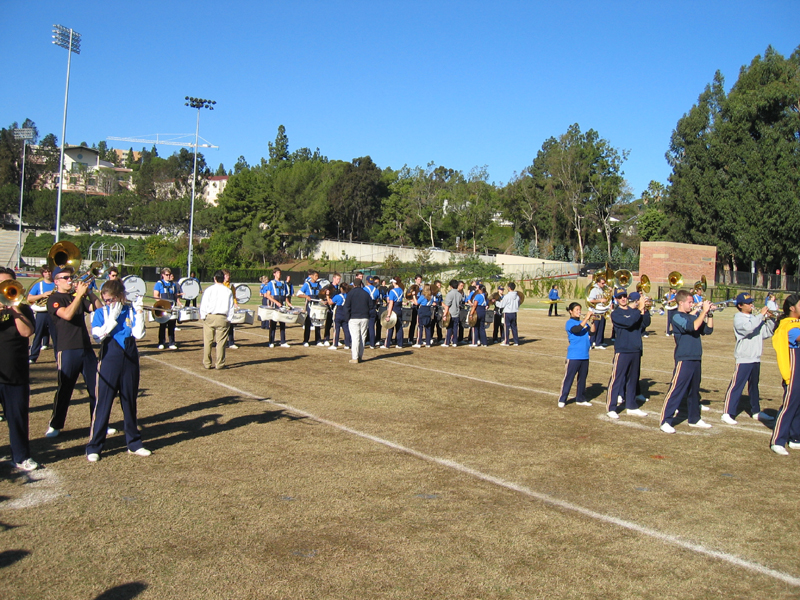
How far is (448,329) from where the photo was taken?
18031mm

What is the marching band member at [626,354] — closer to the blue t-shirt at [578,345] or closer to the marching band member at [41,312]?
the blue t-shirt at [578,345]

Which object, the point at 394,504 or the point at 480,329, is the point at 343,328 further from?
the point at 394,504

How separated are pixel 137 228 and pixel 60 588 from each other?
360 ft

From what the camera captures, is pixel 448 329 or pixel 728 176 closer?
pixel 448 329

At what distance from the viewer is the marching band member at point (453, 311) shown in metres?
17.7

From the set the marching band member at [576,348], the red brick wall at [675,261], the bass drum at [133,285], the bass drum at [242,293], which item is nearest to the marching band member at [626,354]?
the marching band member at [576,348]

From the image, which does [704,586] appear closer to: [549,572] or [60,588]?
[549,572]

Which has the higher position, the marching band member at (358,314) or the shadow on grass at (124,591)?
the marching band member at (358,314)

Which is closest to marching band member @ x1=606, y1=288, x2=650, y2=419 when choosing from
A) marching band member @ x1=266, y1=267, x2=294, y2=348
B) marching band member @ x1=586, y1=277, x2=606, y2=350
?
marching band member @ x1=586, y1=277, x2=606, y2=350

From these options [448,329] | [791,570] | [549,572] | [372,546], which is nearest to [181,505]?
[372,546]

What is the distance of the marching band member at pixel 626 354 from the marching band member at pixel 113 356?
21.2 ft

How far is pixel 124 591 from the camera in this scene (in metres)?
4.15

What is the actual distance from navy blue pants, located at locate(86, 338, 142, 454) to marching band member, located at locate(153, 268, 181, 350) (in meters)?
8.60

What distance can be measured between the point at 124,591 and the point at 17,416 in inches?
118
